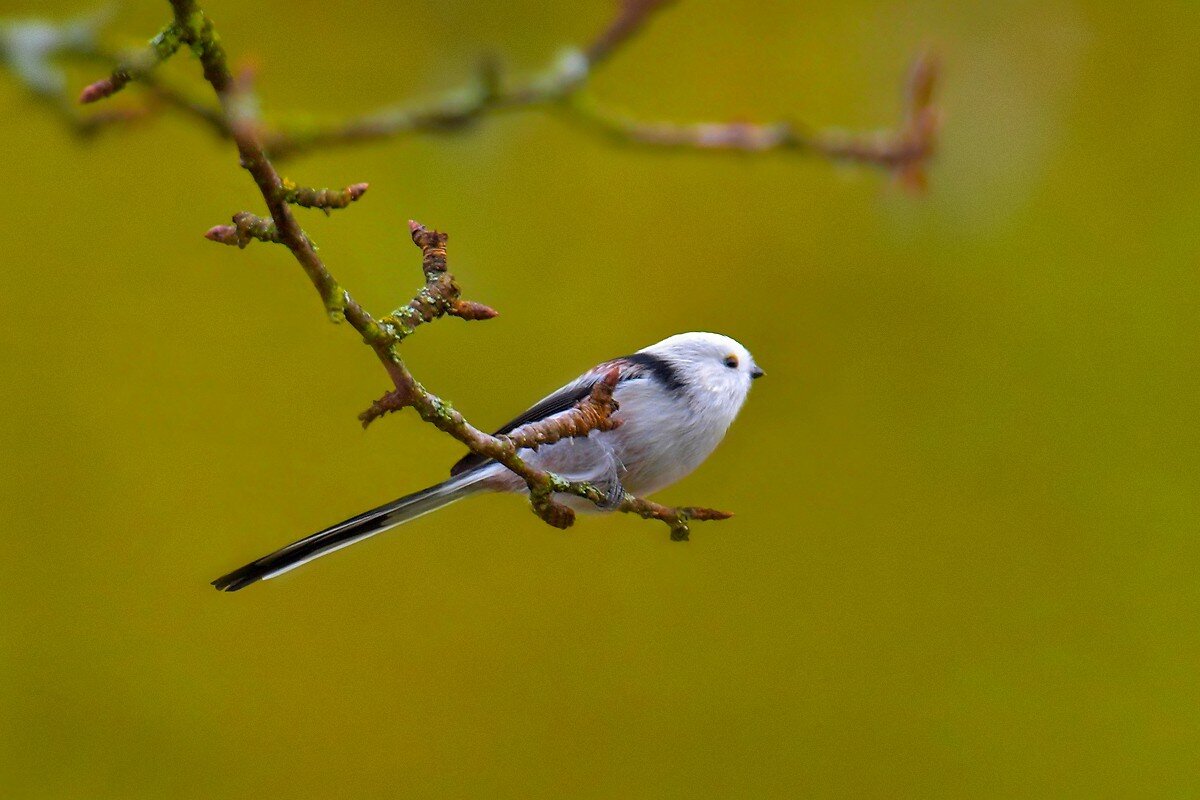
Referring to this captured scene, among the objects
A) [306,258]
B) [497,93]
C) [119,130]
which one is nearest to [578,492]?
[306,258]

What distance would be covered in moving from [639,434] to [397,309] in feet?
2.67

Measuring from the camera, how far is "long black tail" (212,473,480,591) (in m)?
1.62

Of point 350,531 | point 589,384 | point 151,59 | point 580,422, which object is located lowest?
point 350,531

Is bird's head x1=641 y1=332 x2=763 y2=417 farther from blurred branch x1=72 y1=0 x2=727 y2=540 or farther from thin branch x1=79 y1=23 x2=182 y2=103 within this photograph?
thin branch x1=79 y1=23 x2=182 y2=103

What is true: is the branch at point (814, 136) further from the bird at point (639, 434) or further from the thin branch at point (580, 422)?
the thin branch at point (580, 422)

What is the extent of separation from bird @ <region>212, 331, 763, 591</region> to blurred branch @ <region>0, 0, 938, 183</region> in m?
0.39

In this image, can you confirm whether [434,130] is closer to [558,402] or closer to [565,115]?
[565,115]

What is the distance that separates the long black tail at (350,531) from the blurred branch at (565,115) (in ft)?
1.97

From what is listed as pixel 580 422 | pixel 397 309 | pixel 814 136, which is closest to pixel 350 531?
pixel 580 422

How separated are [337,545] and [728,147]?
40.5 inches

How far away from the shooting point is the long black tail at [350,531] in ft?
5.32

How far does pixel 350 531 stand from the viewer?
5.75 ft

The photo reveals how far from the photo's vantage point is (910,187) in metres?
2.32

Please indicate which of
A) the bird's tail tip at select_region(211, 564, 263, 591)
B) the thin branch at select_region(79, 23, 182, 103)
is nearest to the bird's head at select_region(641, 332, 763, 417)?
the bird's tail tip at select_region(211, 564, 263, 591)
